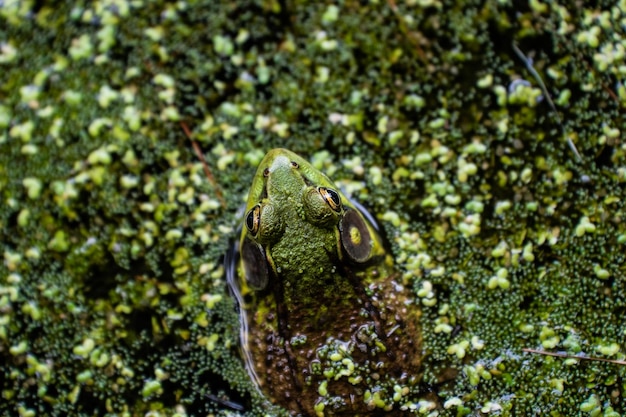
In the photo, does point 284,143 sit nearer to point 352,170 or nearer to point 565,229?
point 352,170

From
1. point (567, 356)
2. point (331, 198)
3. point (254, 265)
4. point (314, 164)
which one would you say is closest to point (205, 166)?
point (314, 164)

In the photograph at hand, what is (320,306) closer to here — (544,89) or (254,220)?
(254,220)

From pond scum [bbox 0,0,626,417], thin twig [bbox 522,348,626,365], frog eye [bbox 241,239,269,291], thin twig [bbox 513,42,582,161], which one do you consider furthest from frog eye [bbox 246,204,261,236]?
thin twig [bbox 513,42,582,161]

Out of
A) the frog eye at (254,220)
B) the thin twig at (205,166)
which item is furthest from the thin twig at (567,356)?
the thin twig at (205,166)

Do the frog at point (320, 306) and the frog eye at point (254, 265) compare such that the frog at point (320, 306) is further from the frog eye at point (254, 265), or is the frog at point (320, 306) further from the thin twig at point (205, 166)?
the thin twig at point (205, 166)

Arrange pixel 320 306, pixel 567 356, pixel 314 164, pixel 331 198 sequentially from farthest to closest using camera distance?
pixel 314 164 → pixel 567 356 → pixel 320 306 → pixel 331 198

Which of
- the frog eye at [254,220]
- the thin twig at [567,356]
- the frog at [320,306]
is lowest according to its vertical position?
the thin twig at [567,356]

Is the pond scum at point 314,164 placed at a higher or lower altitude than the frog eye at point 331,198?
lower
